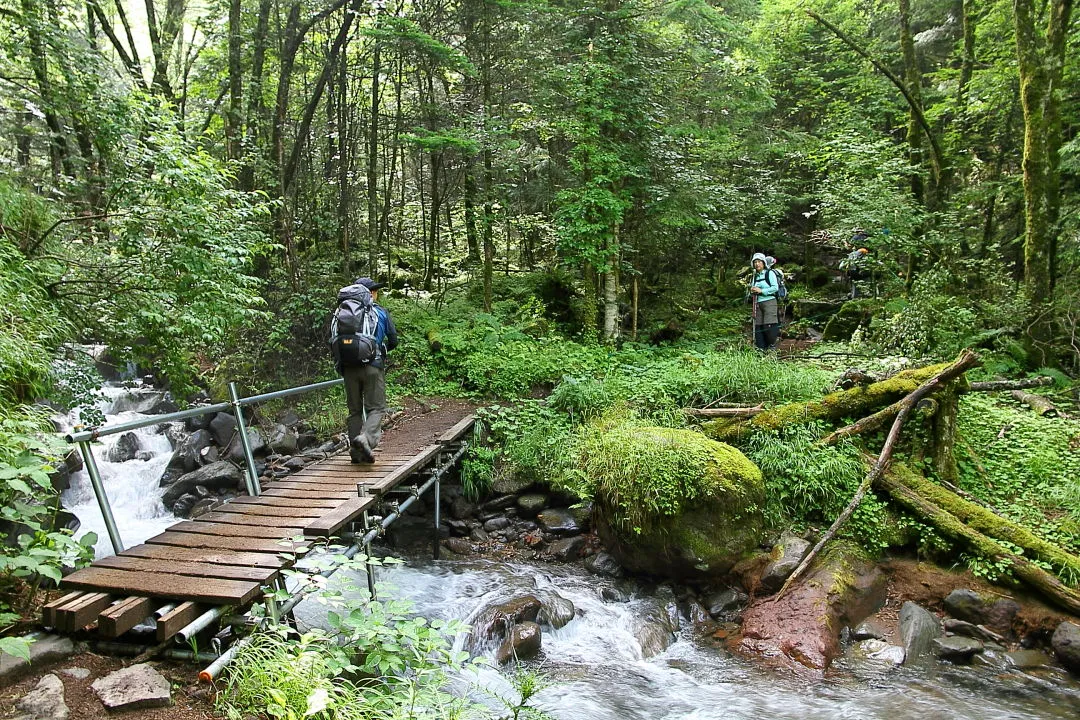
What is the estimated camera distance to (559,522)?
29.1 feet

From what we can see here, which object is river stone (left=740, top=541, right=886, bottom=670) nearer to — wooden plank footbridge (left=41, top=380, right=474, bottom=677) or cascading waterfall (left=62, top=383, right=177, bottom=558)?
wooden plank footbridge (left=41, top=380, right=474, bottom=677)

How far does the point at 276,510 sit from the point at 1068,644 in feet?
26.2

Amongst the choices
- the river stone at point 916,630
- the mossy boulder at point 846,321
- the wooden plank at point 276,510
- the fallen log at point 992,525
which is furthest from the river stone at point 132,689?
the mossy boulder at point 846,321

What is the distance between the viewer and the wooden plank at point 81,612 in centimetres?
366

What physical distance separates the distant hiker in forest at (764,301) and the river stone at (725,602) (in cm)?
583

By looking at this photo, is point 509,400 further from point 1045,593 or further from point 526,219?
point 1045,593

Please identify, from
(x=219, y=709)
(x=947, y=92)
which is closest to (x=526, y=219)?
(x=947, y=92)

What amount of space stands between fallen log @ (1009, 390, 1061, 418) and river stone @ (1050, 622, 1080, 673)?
4.28m

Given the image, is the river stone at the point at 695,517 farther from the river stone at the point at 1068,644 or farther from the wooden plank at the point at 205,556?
the wooden plank at the point at 205,556

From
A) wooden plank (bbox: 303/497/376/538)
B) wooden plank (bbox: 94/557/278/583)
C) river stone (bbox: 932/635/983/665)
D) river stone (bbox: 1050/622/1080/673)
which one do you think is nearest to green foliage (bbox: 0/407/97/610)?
wooden plank (bbox: 94/557/278/583)

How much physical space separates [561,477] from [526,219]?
30.6 feet

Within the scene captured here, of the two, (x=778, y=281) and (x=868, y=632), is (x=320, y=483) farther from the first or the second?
(x=778, y=281)

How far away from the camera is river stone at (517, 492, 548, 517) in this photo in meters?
9.23

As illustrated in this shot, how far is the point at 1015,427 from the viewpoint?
8516mm
